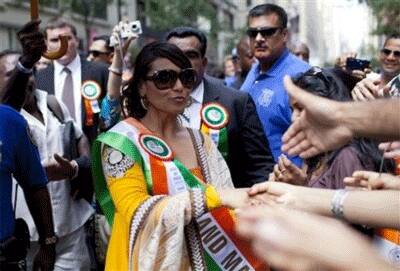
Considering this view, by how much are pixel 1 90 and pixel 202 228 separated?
1.40 meters

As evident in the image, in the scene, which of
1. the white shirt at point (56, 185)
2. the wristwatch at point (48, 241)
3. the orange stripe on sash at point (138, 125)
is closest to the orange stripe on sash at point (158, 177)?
the orange stripe on sash at point (138, 125)

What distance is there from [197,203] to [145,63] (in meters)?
0.80

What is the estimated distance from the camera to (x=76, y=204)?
442 centimetres

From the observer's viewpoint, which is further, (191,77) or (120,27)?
(120,27)

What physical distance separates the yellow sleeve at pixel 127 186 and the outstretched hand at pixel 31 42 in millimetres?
848

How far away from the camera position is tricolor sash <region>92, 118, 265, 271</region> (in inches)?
118

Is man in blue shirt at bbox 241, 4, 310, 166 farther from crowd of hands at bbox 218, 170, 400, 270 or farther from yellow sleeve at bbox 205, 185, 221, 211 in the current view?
crowd of hands at bbox 218, 170, 400, 270

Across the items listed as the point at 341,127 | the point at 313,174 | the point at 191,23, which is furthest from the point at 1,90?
the point at 191,23

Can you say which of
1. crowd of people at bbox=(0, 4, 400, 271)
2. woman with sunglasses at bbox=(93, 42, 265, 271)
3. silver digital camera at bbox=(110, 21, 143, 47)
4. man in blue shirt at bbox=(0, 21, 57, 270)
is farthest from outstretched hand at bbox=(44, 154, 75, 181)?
silver digital camera at bbox=(110, 21, 143, 47)

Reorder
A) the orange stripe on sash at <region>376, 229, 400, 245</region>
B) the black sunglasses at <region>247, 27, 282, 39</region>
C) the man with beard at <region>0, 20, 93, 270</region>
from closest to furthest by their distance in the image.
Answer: the orange stripe on sash at <region>376, 229, 400, 245</region> → the man with beard at <region>0, 20, 93, 270</region> → the black sunglasses at <region>247, 27, 282, 39</region>

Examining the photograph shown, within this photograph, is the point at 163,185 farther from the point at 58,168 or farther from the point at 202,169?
the point at 58,168

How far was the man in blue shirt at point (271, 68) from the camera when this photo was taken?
4.70 metres

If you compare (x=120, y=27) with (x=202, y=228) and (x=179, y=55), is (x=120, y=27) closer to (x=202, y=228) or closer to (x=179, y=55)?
(x=179, y=55)

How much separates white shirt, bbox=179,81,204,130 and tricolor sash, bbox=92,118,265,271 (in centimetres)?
85
